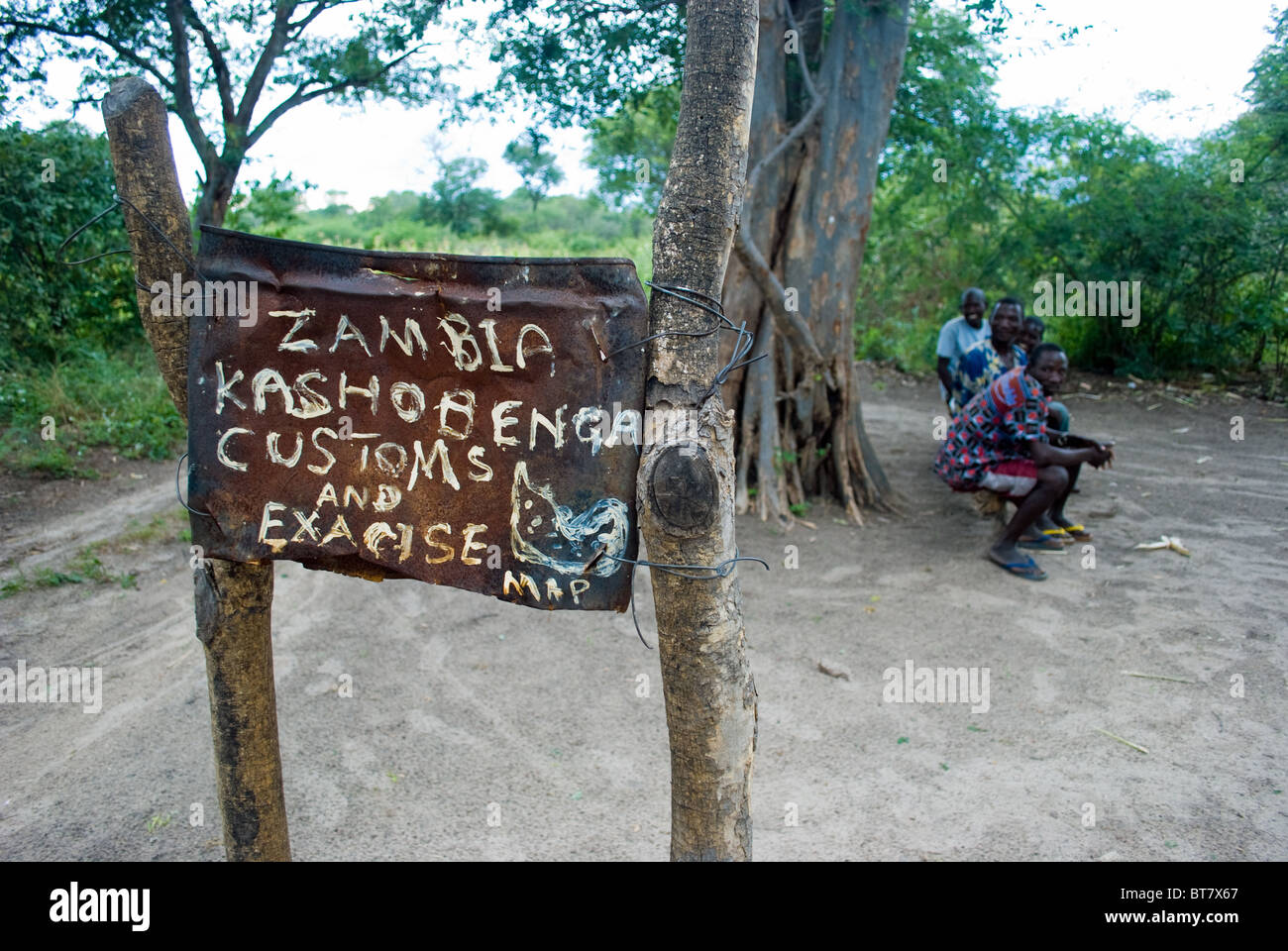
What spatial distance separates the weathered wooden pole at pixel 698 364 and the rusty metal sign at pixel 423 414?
3.7 inches

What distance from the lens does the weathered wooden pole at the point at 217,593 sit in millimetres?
2596

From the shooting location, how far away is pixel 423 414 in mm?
2373

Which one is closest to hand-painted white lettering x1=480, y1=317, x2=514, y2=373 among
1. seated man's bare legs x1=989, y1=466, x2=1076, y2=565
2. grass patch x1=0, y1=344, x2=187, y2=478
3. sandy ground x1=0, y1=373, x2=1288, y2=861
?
sandy ground x1=0, y1=373, x2=1288, y2=861

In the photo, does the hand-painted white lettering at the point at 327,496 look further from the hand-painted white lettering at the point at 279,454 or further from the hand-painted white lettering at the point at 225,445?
the hand-painted white lettering at the point at 225,445

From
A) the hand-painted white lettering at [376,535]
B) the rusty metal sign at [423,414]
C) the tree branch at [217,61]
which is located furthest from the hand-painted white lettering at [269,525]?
the tree branch at [217,61]

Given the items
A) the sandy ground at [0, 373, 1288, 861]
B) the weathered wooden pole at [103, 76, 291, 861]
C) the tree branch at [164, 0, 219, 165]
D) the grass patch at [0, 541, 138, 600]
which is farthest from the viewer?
the tree branch at [164, 0, 219, 165]

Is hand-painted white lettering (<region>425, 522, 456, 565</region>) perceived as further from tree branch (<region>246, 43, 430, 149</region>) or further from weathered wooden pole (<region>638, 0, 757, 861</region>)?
tree branch (<region>246, 43, 430, 149</region>)

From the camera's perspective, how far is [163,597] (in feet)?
18.8

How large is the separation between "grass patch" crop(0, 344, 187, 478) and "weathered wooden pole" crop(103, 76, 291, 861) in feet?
19.0

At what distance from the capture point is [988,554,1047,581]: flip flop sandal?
606 centimetres

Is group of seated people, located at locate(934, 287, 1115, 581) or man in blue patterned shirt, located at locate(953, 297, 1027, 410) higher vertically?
man in blue patterned shirt, located at locate(953, 297, 1027, 410)

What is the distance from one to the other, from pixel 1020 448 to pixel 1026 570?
792 mm

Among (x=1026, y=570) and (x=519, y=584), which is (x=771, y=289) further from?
(x=519, y=584)
